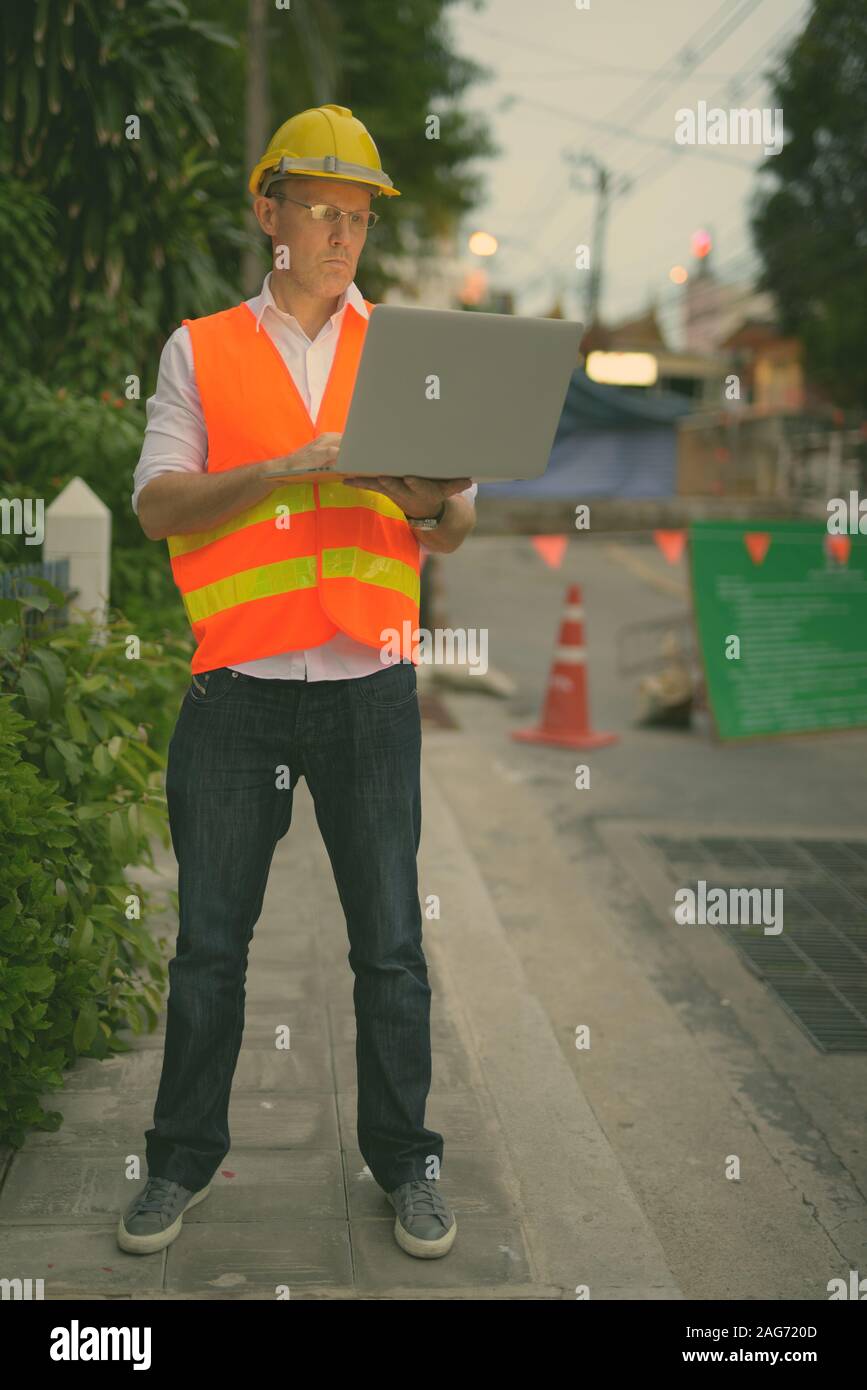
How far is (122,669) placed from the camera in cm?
455

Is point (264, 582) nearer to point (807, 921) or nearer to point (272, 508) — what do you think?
point (272, 508)

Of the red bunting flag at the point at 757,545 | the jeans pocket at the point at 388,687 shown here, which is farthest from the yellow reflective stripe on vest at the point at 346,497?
the red bunting flag at the point at 757,545

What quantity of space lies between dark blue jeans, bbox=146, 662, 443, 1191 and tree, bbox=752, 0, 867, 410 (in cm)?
2713

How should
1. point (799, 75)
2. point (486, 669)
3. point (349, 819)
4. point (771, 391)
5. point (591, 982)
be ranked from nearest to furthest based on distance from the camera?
point (349, 819) → point (591, 982) → point (486, 669) → point (799, 75) → point (771, 391)

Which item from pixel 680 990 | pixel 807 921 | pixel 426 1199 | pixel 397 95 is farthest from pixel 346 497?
pixel 397 95

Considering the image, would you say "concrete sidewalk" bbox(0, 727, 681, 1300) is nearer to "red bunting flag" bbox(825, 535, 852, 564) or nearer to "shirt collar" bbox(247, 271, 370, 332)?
"shirt collar" bbox(247, 271, 370, 332)

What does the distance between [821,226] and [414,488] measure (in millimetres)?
35316

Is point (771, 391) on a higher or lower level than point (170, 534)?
higher

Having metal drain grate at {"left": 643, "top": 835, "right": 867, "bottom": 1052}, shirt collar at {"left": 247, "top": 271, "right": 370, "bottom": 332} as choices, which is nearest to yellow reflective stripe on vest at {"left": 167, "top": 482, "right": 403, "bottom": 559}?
shirt collar at {"left": 247, "top": 271, "right": 370, "bottom": 332}

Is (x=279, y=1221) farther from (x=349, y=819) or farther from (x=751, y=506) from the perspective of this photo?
(x=751, y=506)

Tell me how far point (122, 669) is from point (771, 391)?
65028 mm

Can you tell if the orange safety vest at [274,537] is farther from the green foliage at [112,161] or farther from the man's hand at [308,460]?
the green foliage at [112,161]

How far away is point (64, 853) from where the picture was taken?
380cm
